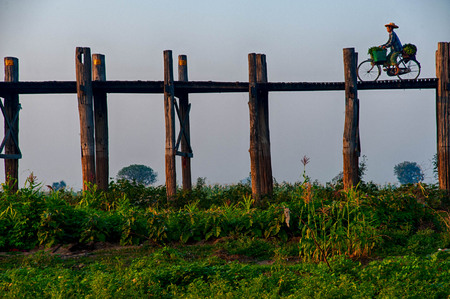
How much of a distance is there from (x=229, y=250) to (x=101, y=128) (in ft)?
25.3

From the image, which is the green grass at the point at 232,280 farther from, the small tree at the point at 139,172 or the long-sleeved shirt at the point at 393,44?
the small tree at the point at 139,172

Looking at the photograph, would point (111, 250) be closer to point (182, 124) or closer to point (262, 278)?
point (262, 278)

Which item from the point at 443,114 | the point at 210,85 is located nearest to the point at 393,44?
the point at 443,114

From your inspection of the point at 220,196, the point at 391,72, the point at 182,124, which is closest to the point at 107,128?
the point at 182,124

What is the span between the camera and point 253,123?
14719 mm

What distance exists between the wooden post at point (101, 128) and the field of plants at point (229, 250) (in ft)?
10.7

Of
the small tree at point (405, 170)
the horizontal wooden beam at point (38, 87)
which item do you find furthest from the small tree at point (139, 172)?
the horizontal wooden beam at point (38, 87)

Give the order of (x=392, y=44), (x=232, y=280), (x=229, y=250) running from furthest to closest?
(x=392, y=44) → (x=229, y=250) → (x=232, y=280)

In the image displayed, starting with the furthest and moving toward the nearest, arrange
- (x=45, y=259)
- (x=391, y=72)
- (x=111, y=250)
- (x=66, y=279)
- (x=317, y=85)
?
1. (x=391, y=72)
2. (x=317, y=85)
3. (x=111, y=250)
4. (x=45, y=259)
5. (x=66, y=279)

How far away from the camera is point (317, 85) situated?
14.6 meters

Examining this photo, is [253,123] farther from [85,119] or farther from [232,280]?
[232,280]

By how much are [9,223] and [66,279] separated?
3.92 meters

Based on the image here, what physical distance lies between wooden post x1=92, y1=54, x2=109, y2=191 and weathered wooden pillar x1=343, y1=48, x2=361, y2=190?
6.35m

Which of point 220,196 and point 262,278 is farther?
point 220,196
